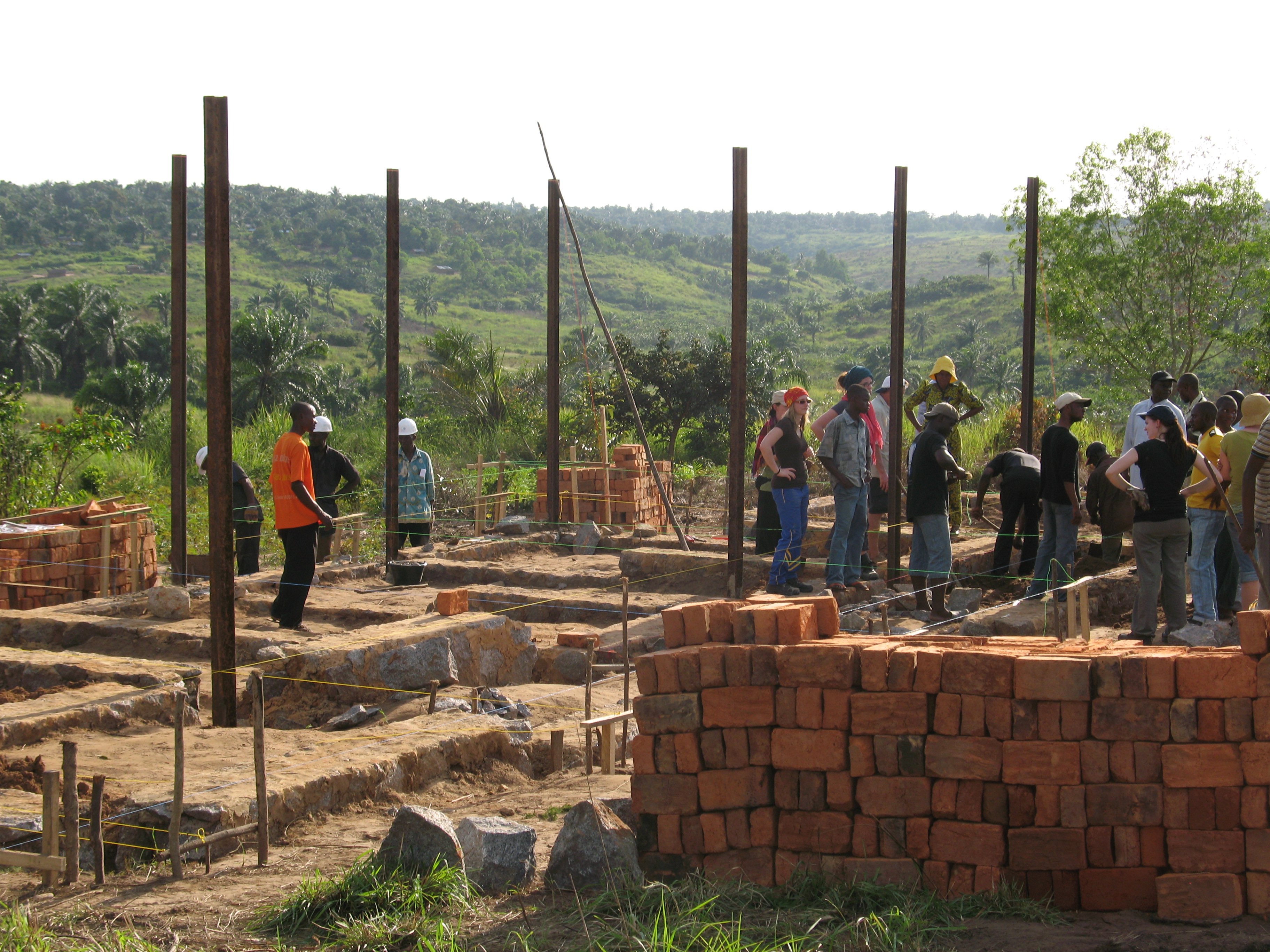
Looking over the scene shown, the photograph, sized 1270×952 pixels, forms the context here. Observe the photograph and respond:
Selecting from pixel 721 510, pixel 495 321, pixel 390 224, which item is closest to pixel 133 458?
pixel 721 510

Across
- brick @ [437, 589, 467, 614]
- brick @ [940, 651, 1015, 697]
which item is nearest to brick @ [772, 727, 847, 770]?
brick @ [940, 651, 1015, 697]

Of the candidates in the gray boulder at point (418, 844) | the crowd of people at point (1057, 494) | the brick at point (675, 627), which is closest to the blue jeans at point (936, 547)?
the crowd of people at point (1057, 494)

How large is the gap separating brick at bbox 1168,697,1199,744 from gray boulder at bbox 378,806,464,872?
2.65 metres

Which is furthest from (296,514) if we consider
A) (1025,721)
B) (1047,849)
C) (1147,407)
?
(1147,407)

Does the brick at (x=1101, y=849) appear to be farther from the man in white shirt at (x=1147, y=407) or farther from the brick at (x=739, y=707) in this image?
the man in white shirt at (x=1147, y=407)

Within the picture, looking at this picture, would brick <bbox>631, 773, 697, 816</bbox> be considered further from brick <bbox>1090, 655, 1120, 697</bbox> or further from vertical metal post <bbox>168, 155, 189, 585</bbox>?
vertical metal post <bbox>168, 155, 189, 585</bbox>

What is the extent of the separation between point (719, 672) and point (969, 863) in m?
1.16

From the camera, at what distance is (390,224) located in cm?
1160

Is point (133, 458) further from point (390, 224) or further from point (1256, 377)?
point (1256, 377)

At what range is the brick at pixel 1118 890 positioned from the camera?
426 centimetres

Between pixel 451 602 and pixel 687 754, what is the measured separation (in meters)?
4.20

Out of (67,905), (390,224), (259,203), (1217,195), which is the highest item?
(259,203)

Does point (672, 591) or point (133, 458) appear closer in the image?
point (672, 591)

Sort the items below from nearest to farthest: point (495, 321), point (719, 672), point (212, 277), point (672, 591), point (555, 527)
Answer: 1. point (719, 672)
2. point (212, 277)
3. point (672, 591)
4. point (555, 527)
5. point (495, 321)
